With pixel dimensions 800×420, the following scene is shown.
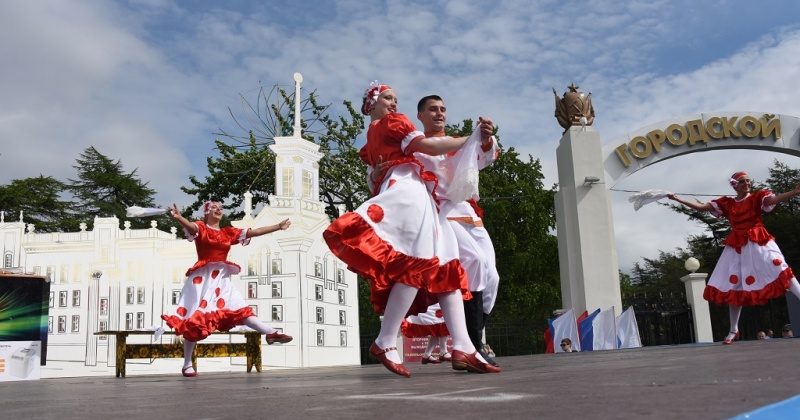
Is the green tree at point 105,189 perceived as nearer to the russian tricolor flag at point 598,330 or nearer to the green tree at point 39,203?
the green tree at point 39,203

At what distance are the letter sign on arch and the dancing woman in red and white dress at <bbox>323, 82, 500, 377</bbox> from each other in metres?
10.5

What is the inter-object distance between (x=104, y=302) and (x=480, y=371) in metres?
11.8

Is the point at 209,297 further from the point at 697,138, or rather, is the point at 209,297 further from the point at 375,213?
the point at 697,138

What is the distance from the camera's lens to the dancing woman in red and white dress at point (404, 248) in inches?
147

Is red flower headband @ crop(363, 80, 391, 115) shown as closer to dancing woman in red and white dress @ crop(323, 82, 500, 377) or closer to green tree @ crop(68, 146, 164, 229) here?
dancing woman in red and white dress @ crop(323, 82, 500, 377)

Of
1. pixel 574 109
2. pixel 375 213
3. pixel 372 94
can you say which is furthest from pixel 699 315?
pixel 375 213

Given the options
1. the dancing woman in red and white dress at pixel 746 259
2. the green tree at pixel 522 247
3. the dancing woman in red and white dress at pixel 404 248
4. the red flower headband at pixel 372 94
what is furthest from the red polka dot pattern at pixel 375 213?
the green tree at pixel 522 247

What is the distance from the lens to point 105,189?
93.4ft

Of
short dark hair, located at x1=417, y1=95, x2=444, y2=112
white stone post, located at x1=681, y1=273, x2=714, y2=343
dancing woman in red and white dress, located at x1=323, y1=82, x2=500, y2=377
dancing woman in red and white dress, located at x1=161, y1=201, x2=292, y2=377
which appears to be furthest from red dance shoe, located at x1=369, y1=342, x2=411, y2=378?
white stone post, located at x1=681, y1=273, x2=714, y2=343

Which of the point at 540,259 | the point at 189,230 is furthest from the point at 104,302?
the point at 540,259

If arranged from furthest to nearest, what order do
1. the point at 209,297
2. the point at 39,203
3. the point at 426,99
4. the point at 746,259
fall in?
the point at 39,203 < the point at 746,259 < the point at 209,297 < the point at 426,99

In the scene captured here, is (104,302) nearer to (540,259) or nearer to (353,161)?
(353,161)

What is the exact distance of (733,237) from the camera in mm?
7969

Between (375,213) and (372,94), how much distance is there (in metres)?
1.16
